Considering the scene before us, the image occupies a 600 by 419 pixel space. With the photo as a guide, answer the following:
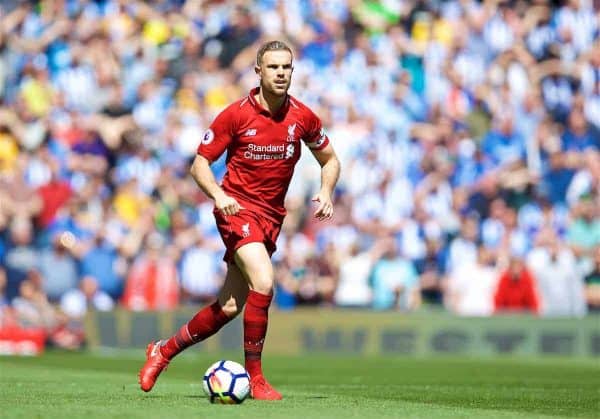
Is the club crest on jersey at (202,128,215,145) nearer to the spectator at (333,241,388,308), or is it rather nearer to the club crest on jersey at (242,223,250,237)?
the club crest on jersey at (242,223,250,237)

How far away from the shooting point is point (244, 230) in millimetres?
9523

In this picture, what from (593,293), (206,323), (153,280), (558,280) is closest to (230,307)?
(206,323)

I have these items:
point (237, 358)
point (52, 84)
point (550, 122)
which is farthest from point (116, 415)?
point (550, 122)

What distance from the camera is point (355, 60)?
930 inches

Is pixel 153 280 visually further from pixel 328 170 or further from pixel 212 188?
pixel 212 188

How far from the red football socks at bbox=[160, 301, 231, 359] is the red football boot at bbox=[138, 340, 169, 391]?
0.15 ft

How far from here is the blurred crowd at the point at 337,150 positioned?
67.8 ft

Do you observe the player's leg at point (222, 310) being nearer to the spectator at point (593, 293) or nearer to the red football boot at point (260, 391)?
the red football boot at point (260, 391)

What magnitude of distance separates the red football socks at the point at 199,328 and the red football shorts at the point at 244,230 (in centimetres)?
44

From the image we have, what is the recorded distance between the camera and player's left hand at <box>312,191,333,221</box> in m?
9.62

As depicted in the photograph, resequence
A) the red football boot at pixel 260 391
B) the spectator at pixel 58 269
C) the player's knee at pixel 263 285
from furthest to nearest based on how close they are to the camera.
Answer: the spectator at pixel 58 269, the red football boot at pixel 260 391, the player's knee at pixel 263 285

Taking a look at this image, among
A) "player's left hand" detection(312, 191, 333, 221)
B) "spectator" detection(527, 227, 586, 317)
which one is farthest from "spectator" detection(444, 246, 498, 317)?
"player's left hand" detection(312, 191, 333, 221)

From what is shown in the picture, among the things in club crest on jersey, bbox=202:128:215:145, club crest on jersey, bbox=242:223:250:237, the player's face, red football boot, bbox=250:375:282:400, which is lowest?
red football boot, bbox=250:375:282:400

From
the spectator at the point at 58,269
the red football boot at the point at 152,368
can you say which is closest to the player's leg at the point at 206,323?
the red football boot at the point at 152,368
